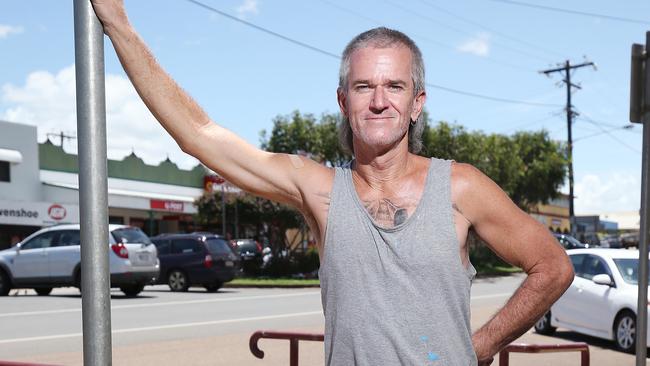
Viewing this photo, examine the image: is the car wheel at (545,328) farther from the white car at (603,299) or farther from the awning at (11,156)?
the awning at (11,156)

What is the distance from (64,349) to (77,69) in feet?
32.2

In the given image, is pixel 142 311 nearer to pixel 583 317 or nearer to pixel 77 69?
pixel 583 317

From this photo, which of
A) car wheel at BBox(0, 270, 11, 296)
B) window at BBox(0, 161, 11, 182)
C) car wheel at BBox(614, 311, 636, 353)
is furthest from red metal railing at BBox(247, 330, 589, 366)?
window at BBox(0, 161, 11, 182)

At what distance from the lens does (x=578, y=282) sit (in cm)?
1308

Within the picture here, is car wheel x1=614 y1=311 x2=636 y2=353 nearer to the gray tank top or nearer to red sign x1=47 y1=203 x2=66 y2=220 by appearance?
the gray tank top

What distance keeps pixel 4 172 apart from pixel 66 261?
17.9m

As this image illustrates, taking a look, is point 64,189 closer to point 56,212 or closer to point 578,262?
point 56,212

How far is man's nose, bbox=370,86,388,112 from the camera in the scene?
7.34 feet

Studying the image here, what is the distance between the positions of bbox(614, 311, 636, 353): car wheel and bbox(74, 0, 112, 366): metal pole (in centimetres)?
1103

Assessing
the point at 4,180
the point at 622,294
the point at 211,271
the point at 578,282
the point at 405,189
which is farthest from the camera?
the point at 4,180

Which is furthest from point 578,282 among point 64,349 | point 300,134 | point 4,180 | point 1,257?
point 4,180

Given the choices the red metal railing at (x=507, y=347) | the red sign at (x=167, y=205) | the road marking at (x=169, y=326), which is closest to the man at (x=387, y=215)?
the red metal railing at (x=507, y=347)

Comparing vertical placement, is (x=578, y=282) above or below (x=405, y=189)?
below

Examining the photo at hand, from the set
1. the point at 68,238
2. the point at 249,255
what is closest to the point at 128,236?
the point at 68,238
